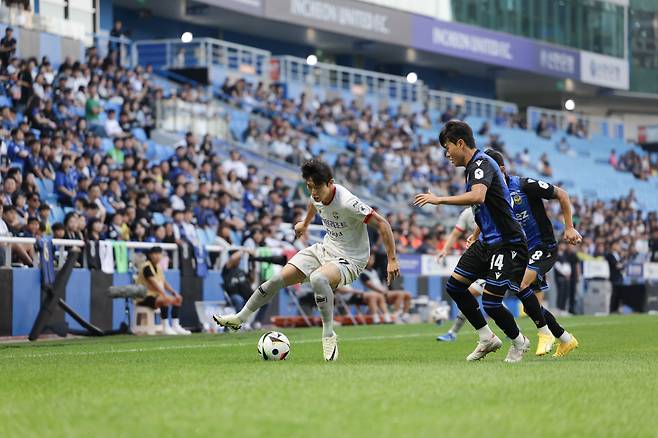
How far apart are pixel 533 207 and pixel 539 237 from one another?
16.8 inches

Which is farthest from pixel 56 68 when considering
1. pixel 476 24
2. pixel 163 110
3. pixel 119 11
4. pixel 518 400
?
pixel 476 24

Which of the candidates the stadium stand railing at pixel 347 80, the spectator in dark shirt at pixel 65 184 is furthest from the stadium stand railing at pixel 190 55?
the spectator in dark shirt at pixel 65 184

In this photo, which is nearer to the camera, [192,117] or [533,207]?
[533,207]

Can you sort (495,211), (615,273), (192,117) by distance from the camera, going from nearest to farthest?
(495,211) < (192,117) < (615,273)

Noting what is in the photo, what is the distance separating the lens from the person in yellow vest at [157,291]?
21.7m

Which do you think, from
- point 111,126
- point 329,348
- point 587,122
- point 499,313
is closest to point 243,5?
point 111,126

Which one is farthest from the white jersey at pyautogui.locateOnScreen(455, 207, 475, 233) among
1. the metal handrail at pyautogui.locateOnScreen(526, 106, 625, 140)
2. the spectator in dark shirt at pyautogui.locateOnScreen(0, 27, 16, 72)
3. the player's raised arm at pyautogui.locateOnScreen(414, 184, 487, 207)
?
the metal handrail at pyautogui.locateOnScreen(526, 106, 625, 140)

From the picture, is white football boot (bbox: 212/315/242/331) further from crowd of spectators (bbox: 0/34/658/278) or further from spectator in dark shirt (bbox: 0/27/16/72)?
spectator in dark shirt (bbox: 0/27/16/72)

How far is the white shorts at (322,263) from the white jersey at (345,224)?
0.05 metres

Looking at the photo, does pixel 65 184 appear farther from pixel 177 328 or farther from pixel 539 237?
pixel 539 237

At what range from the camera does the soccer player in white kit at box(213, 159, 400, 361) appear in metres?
12.3

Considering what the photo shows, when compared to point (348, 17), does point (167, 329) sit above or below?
below

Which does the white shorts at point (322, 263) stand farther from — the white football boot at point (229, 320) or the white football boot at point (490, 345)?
the white football boot at point (490, 345)

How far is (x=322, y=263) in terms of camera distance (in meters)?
12.8
